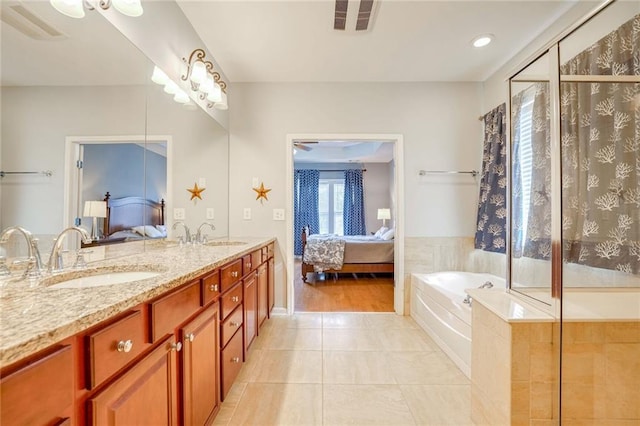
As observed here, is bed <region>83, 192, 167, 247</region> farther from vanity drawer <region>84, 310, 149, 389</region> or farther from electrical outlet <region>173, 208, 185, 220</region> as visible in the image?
vanity drawer <region>84, 310, 149, 389</region>

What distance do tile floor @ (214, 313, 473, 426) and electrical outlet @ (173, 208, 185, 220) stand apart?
1.19m

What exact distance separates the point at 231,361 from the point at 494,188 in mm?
2704

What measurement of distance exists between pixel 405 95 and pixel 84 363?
3.18 meters

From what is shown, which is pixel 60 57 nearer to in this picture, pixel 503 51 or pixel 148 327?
pixel 148 327

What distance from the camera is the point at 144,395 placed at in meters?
0.79

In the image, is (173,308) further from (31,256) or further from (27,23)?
(27,23)

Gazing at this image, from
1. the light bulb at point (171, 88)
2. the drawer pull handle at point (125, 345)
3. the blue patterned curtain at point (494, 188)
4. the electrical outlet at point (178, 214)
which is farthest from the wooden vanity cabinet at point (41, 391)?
the blue patterned curtain at point (494, 188)

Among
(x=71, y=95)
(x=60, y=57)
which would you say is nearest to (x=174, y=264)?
(x=71, y=95)

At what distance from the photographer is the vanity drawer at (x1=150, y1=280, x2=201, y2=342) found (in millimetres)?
842

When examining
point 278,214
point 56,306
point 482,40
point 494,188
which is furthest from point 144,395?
point 482,40

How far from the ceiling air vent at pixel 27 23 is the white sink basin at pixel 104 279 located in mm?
916

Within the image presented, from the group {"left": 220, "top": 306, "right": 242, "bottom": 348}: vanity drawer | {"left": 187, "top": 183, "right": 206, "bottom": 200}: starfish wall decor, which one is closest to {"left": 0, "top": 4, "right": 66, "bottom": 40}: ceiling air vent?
{"left": 187, "top": 183, "right": 206, "bottom": 200}: starfish wall decor

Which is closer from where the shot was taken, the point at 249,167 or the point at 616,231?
the point at 616,231

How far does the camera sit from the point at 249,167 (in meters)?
2.91
